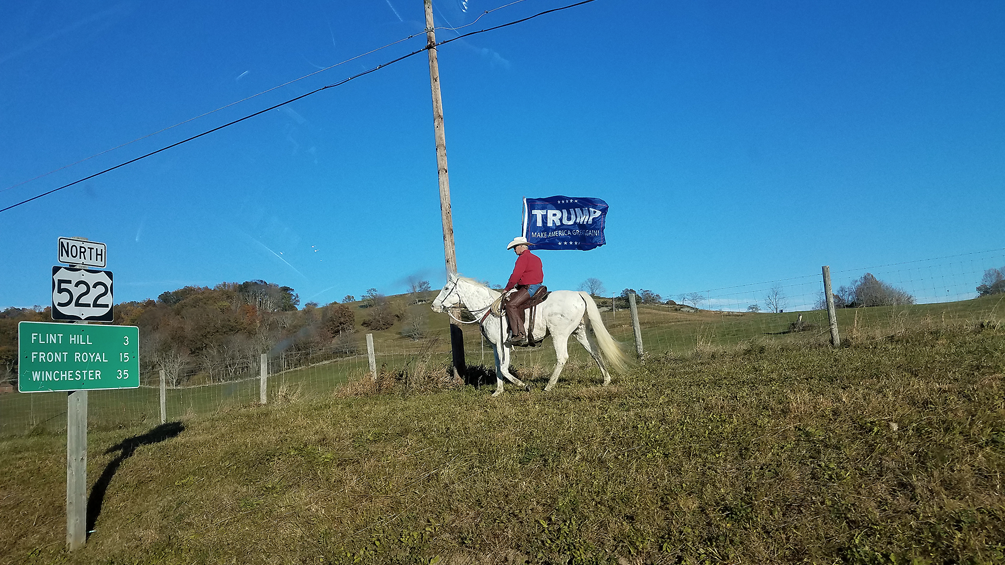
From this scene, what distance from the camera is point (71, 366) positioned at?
289 inches

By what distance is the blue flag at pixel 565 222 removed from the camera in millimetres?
15062

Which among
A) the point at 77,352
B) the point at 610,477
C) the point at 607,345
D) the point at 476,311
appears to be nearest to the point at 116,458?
the point at 77,352

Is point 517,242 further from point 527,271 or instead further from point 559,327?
point 559,327

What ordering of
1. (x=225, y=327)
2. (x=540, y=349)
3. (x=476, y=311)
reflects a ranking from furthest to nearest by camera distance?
(x=225, y=327)
(x=540, y=349)
(x=476, y=311)

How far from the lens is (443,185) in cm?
1403

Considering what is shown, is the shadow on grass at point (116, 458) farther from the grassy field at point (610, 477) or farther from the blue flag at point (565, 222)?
the blue flag at point (565, 222)

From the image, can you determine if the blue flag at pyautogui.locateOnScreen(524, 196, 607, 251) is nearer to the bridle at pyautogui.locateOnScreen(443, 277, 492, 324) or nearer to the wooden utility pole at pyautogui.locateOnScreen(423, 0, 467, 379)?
the wooden utility pole at pyautogui.locateOnScreen(423, 0, 467, 379)

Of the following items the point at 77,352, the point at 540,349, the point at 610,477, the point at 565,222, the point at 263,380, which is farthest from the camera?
the point at 540,349

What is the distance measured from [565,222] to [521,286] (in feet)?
15.0

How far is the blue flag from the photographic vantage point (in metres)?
15.1

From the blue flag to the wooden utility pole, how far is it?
2.20 meters

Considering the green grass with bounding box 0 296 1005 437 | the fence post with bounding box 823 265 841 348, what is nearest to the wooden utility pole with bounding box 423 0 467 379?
the green grass with bounding box 0 296 1005 437

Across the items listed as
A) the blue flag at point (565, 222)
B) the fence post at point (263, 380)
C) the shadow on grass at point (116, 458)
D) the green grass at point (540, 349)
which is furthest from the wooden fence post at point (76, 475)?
the blue flag at point (565, 222)

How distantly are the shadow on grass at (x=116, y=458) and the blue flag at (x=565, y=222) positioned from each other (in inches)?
374
